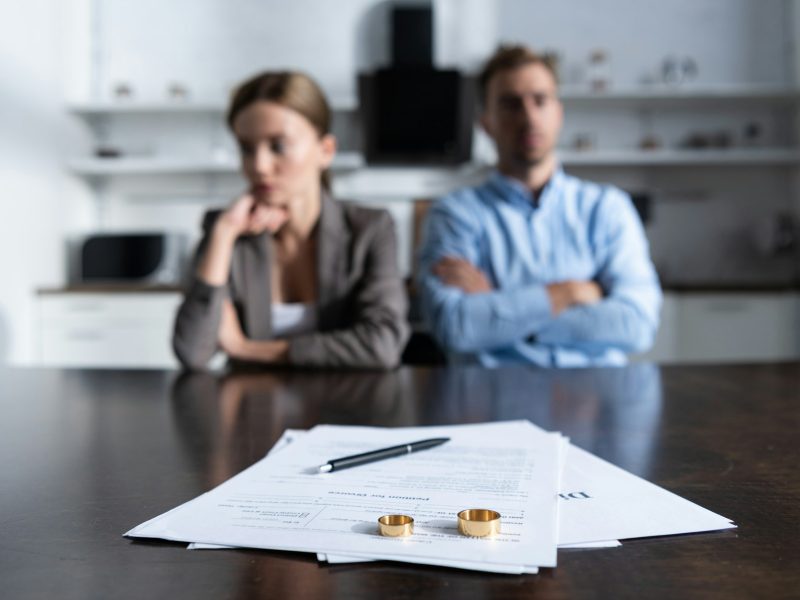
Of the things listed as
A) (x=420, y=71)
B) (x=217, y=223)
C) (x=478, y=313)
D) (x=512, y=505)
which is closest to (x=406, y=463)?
(x=512, y=505)

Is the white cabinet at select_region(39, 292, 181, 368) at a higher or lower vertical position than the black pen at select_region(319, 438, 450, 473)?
lower

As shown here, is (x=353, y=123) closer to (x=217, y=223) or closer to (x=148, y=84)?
(x=148, y=84)

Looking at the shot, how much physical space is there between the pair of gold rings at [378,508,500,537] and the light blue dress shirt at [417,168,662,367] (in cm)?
114

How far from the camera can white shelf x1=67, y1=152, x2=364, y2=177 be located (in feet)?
12.7

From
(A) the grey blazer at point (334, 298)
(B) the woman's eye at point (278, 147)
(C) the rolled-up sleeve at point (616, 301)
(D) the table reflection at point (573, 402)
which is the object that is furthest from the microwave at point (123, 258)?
(D) the table reflection at point (573, 402)

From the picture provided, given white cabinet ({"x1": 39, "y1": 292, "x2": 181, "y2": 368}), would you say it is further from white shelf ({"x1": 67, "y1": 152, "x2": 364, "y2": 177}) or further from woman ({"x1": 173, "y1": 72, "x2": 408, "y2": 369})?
woman ({"x1": 173, "y1": 72, "x2": 408, "y2": 369})

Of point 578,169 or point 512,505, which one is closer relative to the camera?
point 512,505

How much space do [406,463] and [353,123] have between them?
369 centimetres

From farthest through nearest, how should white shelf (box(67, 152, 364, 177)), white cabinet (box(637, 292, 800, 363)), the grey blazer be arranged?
white shelf (box(67, 152, 364, 177)) → white cabinet (box(637, 292, 800, 363)) → the grey blazer

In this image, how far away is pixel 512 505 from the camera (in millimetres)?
444

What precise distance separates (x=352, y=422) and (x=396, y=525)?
1.30 ft

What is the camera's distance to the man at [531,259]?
155cm

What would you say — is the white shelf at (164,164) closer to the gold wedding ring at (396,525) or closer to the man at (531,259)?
the man at (531,259)

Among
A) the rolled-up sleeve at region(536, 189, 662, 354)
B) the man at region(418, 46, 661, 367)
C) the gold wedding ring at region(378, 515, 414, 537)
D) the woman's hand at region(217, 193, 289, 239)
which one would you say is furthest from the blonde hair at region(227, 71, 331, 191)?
the gold wedding ring at region(378, 515, 414, 537)
